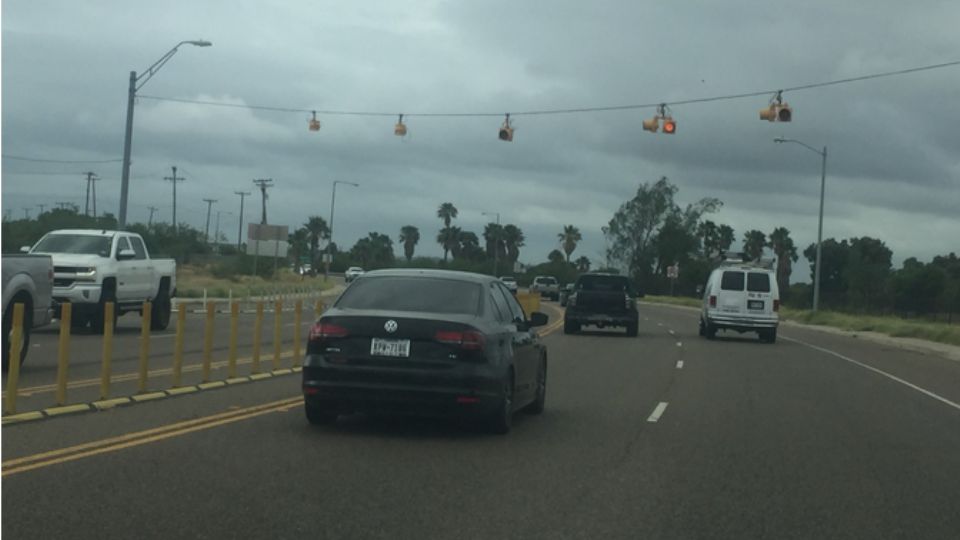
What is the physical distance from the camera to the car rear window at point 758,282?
36.3 m

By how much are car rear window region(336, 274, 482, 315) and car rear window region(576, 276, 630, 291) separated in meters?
24.5

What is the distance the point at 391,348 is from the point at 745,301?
25.9m

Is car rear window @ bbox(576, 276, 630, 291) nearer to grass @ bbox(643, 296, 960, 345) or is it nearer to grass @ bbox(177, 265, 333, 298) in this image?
grass @ bbox(643, 296, 960, 345)

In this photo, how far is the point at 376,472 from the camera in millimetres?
10047

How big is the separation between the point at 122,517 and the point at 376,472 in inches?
97.0

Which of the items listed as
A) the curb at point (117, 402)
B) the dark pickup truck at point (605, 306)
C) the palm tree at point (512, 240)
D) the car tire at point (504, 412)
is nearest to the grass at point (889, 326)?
the dark pickup truck at point (605, 306)

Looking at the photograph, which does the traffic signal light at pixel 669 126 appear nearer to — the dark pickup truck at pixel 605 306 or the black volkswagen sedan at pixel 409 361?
the dark pickup truck at pixel 605 306

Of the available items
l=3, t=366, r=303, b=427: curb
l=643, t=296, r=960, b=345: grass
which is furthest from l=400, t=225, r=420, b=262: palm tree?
l=3, t=366, r=303, b=427: curb

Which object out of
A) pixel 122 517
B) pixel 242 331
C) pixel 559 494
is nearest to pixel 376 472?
pixel 559 494

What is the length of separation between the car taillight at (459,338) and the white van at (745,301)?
83.8ft

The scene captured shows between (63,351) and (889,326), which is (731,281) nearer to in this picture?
(889,326)

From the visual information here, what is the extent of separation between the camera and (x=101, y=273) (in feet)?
85.9

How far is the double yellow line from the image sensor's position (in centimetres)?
982

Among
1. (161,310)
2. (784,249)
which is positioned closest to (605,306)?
(161,310)
